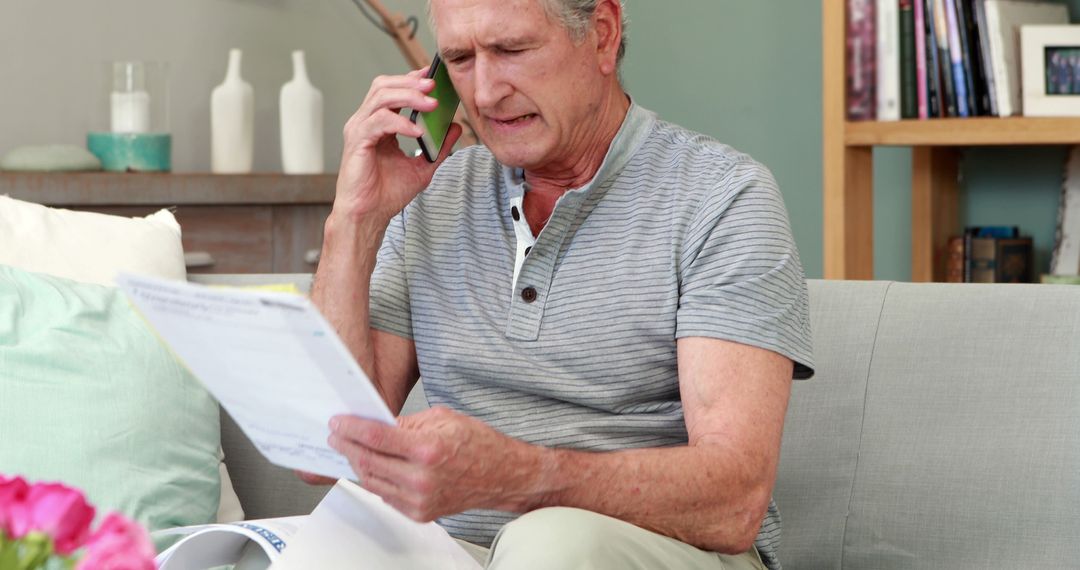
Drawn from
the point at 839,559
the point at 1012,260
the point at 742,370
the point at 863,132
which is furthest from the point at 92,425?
the point at 1012,260

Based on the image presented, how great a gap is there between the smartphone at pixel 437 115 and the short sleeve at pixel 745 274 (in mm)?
336

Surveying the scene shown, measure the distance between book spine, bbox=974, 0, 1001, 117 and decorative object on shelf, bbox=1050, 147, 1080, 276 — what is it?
304 mm

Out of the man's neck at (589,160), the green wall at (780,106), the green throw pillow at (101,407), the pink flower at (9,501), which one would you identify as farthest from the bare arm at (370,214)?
the green wall at (780,106)

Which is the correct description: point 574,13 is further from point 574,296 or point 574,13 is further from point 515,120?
point 574,296

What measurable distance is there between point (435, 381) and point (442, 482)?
44cm

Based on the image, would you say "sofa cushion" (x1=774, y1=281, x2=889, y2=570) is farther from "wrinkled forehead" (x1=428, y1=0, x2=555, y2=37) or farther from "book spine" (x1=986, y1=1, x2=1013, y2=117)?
"book spine" (x1=986, y1=1, x2=1013, y2=117)

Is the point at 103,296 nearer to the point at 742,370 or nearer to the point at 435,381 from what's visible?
the point at 435,381

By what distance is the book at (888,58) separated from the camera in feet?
8.45

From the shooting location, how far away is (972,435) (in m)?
1.47

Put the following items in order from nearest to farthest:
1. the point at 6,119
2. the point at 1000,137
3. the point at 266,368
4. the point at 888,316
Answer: the point at 266,368 → the point at 888,316 → the point at 1000,137 → the point at 6,119

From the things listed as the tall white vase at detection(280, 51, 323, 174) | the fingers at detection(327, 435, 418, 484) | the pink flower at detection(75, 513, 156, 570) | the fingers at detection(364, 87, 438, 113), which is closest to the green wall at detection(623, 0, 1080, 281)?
the tall white vase at detection(280, 51, 323, 174)

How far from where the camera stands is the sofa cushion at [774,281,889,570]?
1.53m

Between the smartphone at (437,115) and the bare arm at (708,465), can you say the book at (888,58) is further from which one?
the bare arm at (708,465)

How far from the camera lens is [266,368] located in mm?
915
